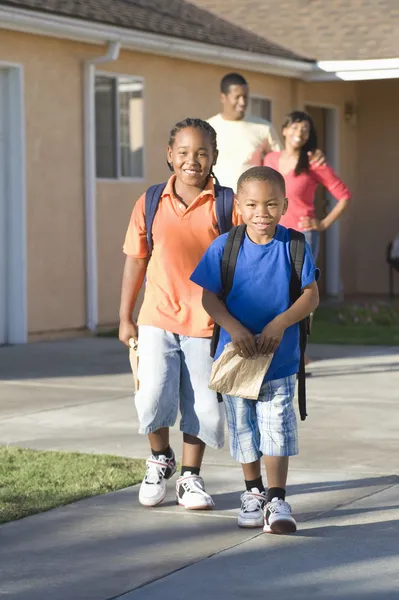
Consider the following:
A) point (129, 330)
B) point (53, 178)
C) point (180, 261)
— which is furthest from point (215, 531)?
point (53, 178)

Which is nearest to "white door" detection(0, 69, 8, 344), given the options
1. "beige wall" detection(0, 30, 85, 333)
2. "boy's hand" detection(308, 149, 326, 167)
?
"beige wall" detection(0, 30, 85, 333)

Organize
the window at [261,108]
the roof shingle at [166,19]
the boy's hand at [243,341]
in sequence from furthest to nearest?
the window at [261,108]
the roof shingle at [166,19]
the boy's hand at [243,341]

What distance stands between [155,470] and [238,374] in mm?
850

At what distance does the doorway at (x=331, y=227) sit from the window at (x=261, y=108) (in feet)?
5.45

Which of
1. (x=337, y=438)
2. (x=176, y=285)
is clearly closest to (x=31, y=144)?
Result: (x=337, y=438)

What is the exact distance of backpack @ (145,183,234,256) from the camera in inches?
236

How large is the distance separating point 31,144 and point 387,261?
730 centimetres

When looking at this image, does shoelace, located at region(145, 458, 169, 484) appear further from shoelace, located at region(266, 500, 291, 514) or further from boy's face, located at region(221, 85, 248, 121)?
boy's face, located at region(221, 85, 248, 121)

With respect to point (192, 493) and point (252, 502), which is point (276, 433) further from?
point (192, 493)

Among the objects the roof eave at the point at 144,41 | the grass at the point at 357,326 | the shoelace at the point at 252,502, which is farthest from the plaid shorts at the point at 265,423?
the grass at the point at 357,326

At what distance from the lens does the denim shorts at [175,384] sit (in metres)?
6.02

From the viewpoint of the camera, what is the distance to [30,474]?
6672 millimetres

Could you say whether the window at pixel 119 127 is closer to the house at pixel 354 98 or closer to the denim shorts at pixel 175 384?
the house at pixel 354 98

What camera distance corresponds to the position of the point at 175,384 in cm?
605
